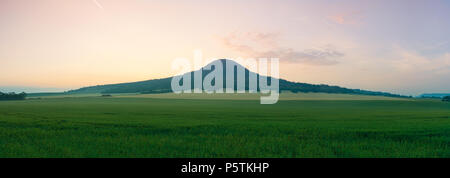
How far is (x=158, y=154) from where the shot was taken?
10117mm

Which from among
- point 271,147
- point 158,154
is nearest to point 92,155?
point 158,154

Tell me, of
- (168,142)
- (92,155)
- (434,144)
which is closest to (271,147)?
(168,142)

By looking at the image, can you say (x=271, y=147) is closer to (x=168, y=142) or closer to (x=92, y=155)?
(x=168, y=142)

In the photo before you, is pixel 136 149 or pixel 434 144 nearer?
pixel 136 149

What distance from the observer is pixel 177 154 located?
394 inches
